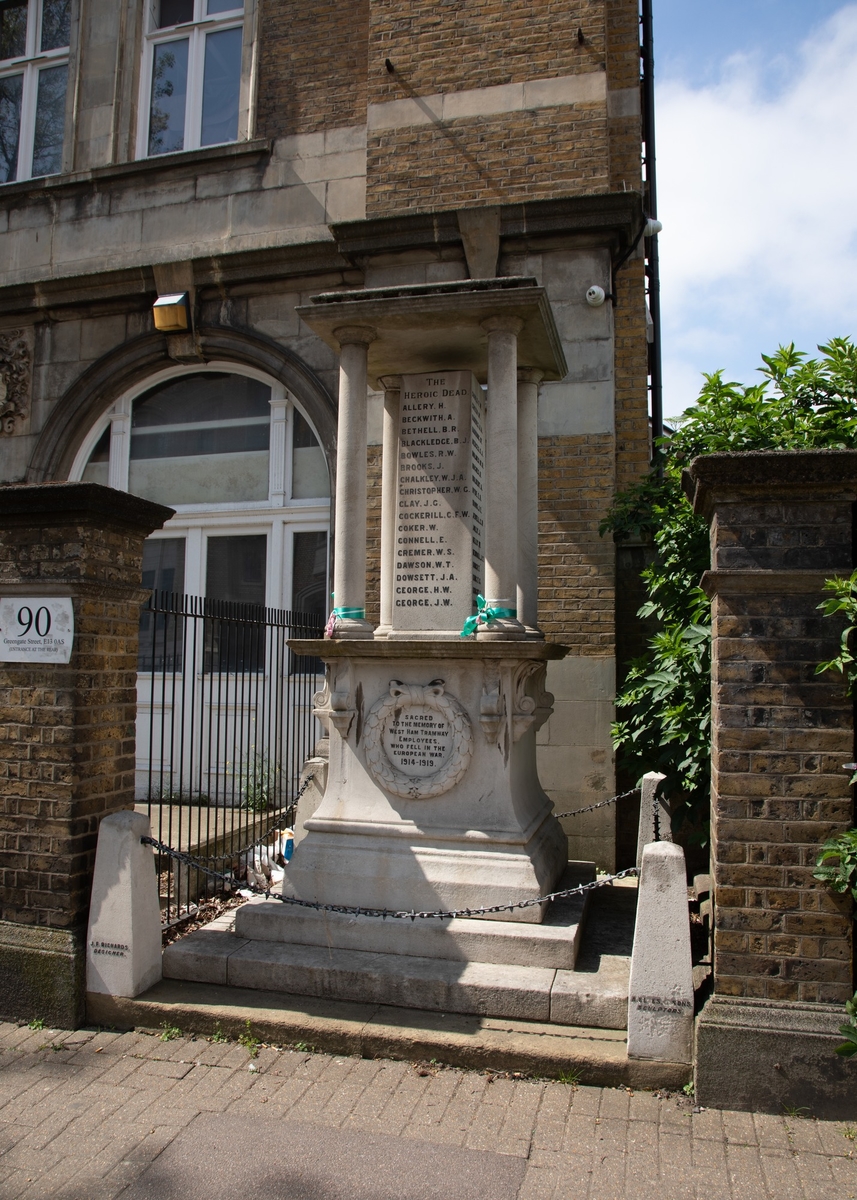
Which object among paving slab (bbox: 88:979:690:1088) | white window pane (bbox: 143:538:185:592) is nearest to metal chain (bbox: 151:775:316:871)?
paving slab (bbox: 88:979:690:1088)

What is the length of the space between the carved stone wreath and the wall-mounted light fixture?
17.5 ft

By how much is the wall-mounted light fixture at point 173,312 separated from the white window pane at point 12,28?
14.0 ft

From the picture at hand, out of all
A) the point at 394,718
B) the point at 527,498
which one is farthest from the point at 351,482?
the point at 394,718

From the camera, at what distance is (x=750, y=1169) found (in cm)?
291

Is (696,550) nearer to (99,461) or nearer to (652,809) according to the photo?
(652,809)

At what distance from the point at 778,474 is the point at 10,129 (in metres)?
10.2

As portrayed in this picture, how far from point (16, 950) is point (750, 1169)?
3.21m

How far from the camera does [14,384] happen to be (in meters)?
9.08

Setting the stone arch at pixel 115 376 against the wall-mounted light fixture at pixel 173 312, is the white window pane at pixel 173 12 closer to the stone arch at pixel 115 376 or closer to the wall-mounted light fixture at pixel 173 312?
the wall-mounted light fixture at pixel 173 312

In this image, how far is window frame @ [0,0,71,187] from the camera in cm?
980

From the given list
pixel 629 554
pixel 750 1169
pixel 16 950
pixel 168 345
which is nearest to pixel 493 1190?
pixel 750 1169

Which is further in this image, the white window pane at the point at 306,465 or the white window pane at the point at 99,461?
the white window pane at the point at 99,461

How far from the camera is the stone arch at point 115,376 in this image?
8.45 m

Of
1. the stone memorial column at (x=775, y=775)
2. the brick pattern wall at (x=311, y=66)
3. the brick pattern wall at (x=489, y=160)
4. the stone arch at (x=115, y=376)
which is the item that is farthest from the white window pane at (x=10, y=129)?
the stone memorial column at (x=775, y=775)
